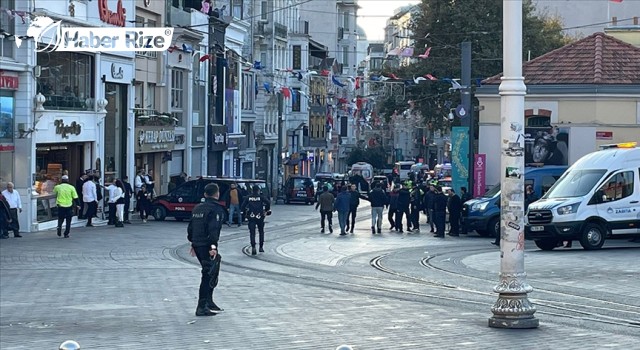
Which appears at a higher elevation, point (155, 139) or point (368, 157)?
point (368, 157)

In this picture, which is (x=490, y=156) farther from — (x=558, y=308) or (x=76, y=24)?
(x=558, y=308)

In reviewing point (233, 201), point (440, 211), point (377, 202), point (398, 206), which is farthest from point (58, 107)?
point (440, 211)

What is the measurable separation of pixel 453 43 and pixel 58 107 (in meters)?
30.2

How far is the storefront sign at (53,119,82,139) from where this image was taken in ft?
124

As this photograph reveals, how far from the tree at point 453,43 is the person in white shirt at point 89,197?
90.4 ft

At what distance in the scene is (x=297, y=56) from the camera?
9044 centimetres

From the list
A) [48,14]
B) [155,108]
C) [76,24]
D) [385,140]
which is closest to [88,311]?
[48,14]

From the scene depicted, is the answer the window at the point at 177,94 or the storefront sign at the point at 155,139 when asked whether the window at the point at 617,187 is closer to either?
the storefront sign at the point at 155,139

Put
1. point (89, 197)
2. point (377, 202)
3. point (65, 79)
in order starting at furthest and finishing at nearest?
point (65, 79) → point (377, 202) → point (89, 197)

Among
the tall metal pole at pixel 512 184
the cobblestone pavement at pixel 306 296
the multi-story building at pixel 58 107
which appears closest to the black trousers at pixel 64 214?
the cobblestone pavement at pixel 306 296

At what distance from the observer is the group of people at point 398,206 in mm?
37188

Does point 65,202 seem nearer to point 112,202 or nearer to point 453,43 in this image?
point 112,202

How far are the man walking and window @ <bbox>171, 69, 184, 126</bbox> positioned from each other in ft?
43.1

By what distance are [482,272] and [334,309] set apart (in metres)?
7.56
